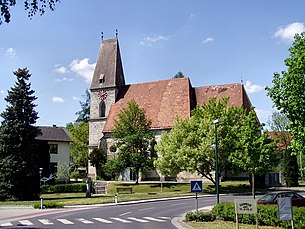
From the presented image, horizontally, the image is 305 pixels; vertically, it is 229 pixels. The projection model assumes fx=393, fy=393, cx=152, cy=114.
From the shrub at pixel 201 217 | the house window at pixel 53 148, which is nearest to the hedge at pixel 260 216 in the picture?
the shrub at pixel 201 217

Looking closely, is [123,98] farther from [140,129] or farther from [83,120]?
[83,120]

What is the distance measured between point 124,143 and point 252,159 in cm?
2754

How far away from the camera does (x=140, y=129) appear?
54156mm

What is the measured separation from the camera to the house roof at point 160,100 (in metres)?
57.7

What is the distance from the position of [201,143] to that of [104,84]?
2736 cm

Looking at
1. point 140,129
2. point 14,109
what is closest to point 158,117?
point 140,129

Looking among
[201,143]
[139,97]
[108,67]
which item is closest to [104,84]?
[108,67]

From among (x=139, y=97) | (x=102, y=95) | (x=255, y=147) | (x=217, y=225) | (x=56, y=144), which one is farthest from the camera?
(x=102, y=95)

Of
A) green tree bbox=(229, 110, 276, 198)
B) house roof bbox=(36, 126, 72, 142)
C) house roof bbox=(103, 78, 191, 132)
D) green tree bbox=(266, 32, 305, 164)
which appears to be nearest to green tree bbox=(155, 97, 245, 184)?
house roof bbox=(103, 78, 191, 132)

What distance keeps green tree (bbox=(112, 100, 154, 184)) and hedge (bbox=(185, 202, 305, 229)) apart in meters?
31.7

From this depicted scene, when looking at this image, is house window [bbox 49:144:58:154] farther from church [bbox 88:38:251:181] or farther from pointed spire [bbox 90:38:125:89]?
pointed spire [bbox 90:38:125:89]

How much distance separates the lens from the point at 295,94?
19734 mm

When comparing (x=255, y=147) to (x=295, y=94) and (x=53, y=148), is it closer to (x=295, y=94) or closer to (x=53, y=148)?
(x=295, y=94)

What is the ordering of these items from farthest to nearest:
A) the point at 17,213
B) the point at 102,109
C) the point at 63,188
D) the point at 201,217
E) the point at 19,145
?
the point at 102,109
the point at 63,188
the point at 19,145
the point at 17,213
the point at 201,217
